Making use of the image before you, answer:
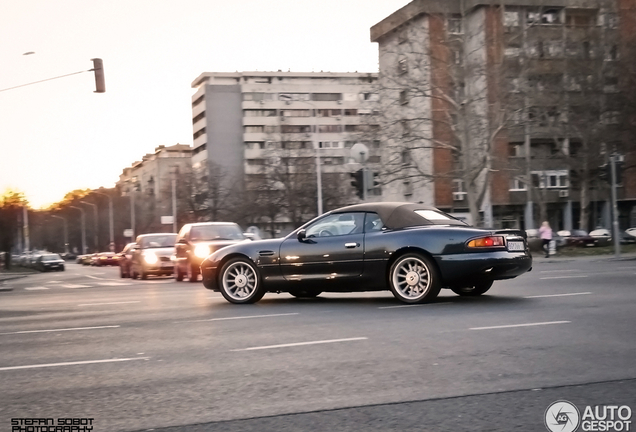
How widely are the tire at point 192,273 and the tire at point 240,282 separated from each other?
34.1 ft

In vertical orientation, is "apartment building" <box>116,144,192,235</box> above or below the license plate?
above

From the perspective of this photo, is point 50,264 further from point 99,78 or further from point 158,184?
point 158,184

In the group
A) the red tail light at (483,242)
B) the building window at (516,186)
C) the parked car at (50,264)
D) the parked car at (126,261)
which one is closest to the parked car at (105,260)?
the parked car at (50,264)

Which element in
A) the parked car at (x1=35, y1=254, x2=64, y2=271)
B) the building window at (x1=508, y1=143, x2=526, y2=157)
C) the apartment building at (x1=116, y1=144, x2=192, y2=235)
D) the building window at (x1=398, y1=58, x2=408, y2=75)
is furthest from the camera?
the apartment building at (x1=116, y1=144, x2=192, y2=235)

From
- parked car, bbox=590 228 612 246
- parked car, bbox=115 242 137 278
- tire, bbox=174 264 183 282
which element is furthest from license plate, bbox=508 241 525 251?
parked car, bbox=590 228 612 246

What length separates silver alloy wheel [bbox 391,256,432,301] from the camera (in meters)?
12.2

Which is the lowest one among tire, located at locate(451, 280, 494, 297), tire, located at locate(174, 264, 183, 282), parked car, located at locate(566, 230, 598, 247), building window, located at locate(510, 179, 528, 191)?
parked car, located at locate(566, 230, 598, 247)

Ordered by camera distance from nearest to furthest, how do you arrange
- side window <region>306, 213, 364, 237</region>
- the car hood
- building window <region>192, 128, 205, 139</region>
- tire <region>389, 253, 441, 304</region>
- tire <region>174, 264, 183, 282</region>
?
tire <region>389, 253, 441, 304</region> < side window <region>306, 213, 364, 237</region> < tire <region>174, 264, 183, 282</region> < the car hood < building window <region>192, 128, 205, 139</region>

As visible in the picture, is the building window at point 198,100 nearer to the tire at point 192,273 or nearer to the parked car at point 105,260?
the parked car at point 105,260

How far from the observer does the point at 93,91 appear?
25.1 meters

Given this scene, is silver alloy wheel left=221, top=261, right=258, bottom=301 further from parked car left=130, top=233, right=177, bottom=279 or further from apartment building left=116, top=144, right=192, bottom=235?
apartment building left=116, top=144, right=192, bottom=235

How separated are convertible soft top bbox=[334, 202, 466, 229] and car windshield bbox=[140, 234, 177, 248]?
61.7ft

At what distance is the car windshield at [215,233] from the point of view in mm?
24719

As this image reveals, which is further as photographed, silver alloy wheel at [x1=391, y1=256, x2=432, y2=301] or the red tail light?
silver alloy wheel at [x1=391, y1=256, x2=432, y2=301]
